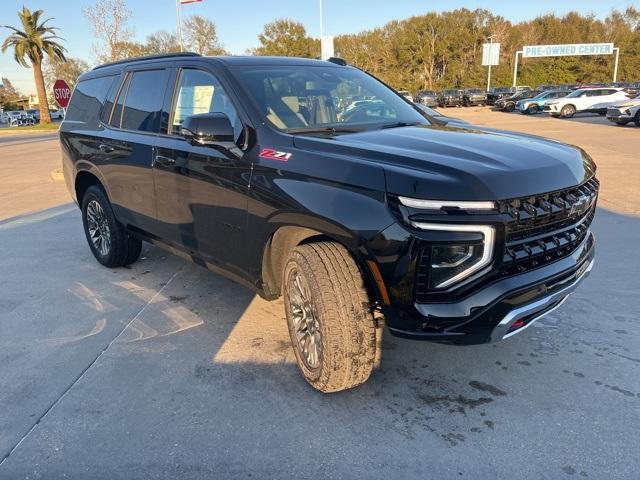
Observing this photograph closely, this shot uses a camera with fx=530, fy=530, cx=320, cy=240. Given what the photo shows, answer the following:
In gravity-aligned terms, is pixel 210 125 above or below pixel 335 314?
above

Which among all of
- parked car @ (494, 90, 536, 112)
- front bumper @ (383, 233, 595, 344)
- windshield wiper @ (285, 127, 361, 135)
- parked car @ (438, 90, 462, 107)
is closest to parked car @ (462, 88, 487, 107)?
parked car @ (438, 90, 462, 107)

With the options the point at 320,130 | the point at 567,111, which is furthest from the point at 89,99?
the point at 567,111

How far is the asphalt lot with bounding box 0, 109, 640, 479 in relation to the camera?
2.52m

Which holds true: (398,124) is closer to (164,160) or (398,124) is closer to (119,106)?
(164,160)

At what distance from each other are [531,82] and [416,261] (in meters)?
71.2

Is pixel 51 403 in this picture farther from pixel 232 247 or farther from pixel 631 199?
pixel 631 199

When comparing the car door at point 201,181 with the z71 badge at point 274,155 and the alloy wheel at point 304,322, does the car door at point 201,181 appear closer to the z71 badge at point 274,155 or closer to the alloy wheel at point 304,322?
the z71 badge at point 274,155

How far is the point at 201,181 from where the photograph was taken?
11.9 ft

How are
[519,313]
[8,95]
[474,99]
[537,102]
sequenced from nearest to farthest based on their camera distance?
[519,313], [537,102], [474,99], [8,95]

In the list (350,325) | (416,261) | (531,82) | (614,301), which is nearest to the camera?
(416,261)

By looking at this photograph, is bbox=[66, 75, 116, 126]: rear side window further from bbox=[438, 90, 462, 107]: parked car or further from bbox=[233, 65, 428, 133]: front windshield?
bbox=[438, 90, 462, 107]: parked car

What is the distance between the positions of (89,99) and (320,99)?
284cm

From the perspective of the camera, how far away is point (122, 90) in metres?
4.72

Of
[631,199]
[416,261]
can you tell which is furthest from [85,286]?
[631,199]
